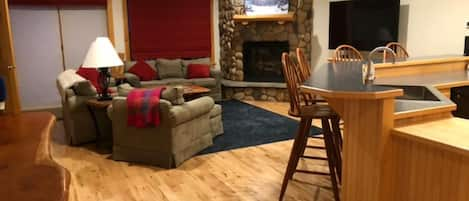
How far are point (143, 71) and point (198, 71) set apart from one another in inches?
38.5

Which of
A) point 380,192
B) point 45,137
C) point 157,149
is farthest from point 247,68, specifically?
point 45,137

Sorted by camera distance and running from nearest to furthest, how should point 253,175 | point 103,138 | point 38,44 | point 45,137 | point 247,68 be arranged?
point 45,137 < point 253,175 < point 103,138 < point 38,44 < point 247,68

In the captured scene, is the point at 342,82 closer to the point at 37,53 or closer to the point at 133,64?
the point at 133,64

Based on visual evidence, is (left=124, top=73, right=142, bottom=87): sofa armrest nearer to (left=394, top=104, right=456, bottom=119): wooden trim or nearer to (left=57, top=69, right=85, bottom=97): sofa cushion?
(left=57, top=69, right=85, bottom=97): sofa cushion

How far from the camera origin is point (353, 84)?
7.49ft

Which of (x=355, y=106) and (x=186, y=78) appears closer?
(x=355, y=106)

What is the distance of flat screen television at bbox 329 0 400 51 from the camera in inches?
236

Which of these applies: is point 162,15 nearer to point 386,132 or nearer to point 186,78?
point 186,78

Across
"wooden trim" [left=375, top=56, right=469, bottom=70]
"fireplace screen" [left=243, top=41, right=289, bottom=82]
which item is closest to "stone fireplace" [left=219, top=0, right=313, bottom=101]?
"fireplace screen" [left=243, top=41, right=289, bottom=82]

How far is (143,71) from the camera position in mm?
7074

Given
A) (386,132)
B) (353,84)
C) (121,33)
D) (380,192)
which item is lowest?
(380,192)

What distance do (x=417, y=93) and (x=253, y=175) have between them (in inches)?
69.2

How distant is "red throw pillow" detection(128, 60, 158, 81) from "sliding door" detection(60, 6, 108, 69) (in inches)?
34.8

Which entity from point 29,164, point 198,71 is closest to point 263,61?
Result: point 198,71
